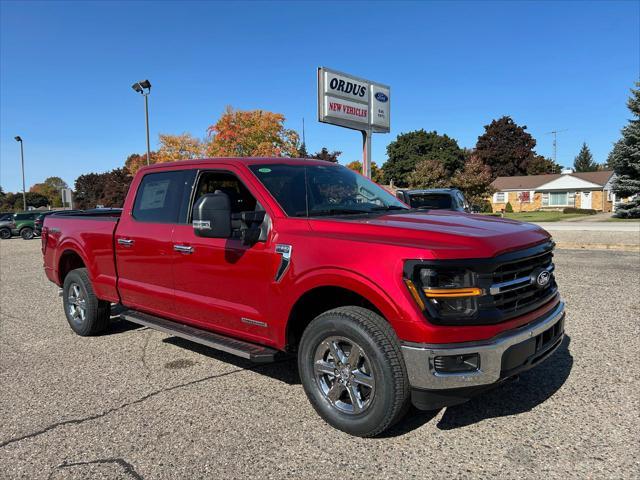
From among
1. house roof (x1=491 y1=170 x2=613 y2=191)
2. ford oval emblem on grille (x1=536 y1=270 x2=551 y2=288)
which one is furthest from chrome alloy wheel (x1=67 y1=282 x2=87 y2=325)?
house roof (x1=491 y1=170 x2=613 y2=191)

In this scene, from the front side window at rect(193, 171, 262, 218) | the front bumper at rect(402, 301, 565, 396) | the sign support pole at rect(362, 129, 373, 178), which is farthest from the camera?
the sign support pole at rect(362, 129, 373, 178)

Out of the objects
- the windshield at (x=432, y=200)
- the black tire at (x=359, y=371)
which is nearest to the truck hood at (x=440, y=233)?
the black tire at (x=359, y=371)

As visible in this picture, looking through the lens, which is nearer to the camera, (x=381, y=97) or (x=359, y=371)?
(x=359, y=371)

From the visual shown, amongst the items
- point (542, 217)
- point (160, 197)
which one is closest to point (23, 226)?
point (160, 197)

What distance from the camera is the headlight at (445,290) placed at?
9.23 ft

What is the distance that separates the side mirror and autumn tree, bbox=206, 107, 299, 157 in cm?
3284

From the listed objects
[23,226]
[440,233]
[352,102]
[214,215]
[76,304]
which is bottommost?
[76,304]

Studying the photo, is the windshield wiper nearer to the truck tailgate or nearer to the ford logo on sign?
the truck tailgate

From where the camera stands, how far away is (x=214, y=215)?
3.51 meters

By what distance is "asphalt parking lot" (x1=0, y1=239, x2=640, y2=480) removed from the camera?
2.91 metres

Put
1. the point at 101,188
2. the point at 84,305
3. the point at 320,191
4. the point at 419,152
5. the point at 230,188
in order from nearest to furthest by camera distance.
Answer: the point at 320,191 → the point at 230,188 → the point at 84,305 → the point at 419,152 → the point at 101,188

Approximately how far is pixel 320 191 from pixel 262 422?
1.91 meters

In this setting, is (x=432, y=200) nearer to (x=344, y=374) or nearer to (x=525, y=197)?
(x=344, y=374)

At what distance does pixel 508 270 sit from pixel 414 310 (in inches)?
27.3
